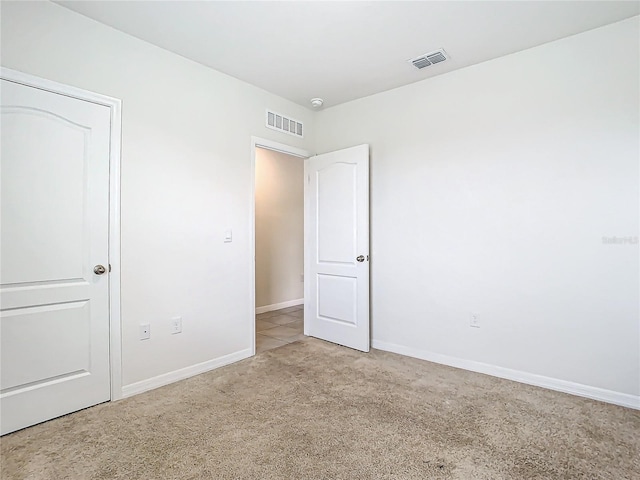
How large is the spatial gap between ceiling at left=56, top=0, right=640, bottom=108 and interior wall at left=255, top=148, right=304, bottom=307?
248cm

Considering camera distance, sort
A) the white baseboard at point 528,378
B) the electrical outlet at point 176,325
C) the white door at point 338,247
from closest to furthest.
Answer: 1. the white baseboard at point 528,378
2. the electrical outlet at point 176,325
3. the white door at point 338,247

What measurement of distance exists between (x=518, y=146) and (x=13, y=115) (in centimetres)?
349

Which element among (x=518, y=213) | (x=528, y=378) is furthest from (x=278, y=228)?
(x=528, y=378)

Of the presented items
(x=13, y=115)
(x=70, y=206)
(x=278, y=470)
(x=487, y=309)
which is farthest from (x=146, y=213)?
(x=487, y=309)

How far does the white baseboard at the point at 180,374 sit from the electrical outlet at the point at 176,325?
32cm

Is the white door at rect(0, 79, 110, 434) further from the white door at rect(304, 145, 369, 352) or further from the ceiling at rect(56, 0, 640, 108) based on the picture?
the white door at rect(304, 145, 369, 352)

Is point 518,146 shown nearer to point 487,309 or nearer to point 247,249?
point 487,309

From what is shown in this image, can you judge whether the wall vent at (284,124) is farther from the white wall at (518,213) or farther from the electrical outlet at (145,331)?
the electrical outlet at (145,331)

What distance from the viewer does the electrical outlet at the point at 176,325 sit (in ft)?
9.41

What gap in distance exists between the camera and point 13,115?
6.91 feet

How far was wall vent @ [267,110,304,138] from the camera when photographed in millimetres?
3672

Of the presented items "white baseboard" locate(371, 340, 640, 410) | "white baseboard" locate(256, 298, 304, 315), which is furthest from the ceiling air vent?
"white baseboard" locate(256, 298, 304, 315)

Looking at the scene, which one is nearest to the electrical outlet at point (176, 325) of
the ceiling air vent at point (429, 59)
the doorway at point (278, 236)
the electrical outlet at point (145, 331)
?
the electrical outlet at point (145, 331)

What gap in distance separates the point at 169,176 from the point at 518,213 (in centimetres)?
280
